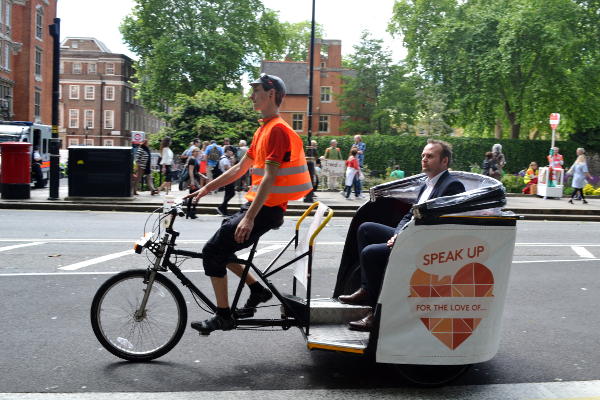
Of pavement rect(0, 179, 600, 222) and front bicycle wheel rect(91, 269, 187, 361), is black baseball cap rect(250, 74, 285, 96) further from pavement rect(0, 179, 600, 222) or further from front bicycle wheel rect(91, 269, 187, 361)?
pavement rect(0, 179, 600, 222)

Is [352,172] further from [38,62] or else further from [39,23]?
[39,23]

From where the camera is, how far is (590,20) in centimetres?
4006

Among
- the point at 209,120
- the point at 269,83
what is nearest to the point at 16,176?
the point at 209,120

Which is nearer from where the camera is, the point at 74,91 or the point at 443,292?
the point at 443,292

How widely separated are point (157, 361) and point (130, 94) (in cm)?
9051

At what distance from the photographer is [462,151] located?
40688mm

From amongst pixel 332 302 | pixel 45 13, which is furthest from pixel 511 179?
pixel 45 13

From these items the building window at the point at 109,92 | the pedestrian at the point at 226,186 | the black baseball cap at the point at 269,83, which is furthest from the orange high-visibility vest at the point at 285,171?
the building window at the point at 109,92

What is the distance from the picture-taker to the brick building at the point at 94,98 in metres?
86.8

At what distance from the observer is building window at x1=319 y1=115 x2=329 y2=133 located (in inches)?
2670

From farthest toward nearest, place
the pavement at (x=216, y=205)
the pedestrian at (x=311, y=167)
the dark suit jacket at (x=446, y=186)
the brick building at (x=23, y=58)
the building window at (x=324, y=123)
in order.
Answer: the building window at (x=324, y=123)
the brick building at (x=23, y=58)
the pedestrian at (x=311, y=167)
the pavement at (x=216, y=205)
the dark suit jacket at (x=446, y=186)

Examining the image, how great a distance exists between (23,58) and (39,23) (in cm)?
375

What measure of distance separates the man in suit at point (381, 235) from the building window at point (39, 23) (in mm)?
50809

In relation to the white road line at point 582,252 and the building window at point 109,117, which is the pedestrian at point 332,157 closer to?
the white road line at point 582,252
